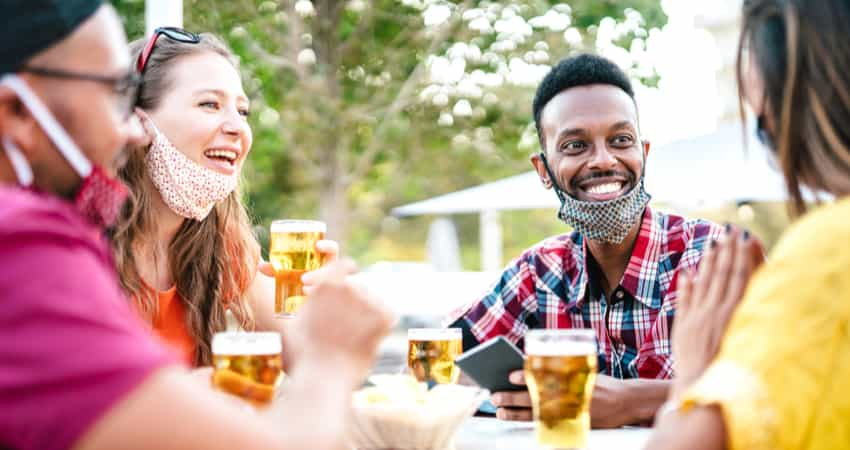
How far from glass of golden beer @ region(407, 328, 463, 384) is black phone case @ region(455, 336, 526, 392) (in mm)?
176

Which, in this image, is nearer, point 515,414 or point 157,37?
point 515,414

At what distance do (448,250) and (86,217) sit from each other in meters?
14.7

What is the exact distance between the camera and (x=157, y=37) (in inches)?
138

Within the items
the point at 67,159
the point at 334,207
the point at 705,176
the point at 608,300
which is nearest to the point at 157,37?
the point at 608,300

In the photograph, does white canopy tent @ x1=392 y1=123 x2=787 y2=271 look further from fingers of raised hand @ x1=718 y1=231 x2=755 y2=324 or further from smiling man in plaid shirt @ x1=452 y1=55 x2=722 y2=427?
fingers of raised hand @ x1=718 y1=231 x2=755 y2=324

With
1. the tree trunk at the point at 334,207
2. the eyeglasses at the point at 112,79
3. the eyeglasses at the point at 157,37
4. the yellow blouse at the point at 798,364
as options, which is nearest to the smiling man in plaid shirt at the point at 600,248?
the eyeglasses at the point at 157,37

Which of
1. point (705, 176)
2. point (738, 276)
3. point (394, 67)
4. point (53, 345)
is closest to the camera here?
point (53, 345)

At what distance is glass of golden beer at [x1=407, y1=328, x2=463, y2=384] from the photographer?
9.45ft

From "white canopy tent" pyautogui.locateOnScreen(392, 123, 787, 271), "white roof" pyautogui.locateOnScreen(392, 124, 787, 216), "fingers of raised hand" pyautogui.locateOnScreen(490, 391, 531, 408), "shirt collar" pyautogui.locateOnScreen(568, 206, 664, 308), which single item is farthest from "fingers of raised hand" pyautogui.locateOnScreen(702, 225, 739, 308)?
"white roof" pyautogui.locateOnScreen(392, 124, 787, 216)

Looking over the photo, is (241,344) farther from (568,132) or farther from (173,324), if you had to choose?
(568,132)

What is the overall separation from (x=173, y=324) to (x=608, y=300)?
164 centimetres

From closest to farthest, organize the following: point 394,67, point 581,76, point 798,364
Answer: point 798,364, point 581,76, point 394,67

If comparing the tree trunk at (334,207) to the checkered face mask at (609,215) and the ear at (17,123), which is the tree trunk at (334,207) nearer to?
the checkered face mask at (609,215)

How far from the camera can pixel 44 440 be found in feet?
3.89
